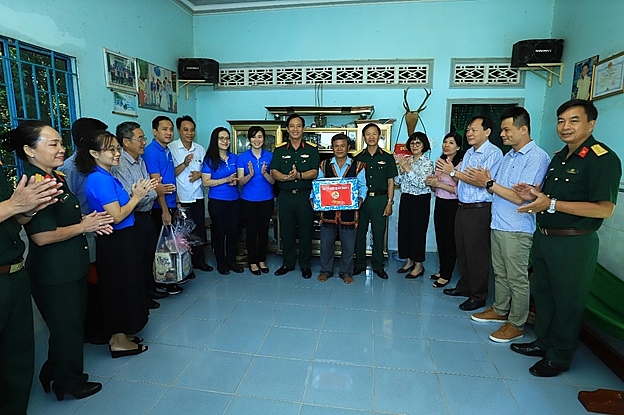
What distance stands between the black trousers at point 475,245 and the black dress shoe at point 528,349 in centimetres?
68

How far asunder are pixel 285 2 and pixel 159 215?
3.20m

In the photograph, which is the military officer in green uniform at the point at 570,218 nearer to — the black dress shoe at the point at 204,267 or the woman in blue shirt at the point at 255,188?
the woman in blue shirt at the point at 255,188

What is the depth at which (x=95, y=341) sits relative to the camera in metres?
2.43

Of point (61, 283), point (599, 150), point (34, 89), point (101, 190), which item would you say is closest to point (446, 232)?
point (599, 150)

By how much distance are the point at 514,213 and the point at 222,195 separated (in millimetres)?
2686

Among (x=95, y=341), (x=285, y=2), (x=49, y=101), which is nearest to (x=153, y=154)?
(x=49, y=101)

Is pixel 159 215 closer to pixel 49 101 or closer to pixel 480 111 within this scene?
pixel 49 101

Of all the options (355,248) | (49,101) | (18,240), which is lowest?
(355,248)

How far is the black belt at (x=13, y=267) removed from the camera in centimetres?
140

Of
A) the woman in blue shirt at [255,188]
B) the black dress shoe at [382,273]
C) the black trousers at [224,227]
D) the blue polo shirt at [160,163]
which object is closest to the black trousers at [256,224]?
the woman in blue shirt at [255,188]

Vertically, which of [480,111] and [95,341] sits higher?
[480,111]

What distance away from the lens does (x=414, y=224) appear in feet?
12.1

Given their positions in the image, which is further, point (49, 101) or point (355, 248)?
point (355, 248)

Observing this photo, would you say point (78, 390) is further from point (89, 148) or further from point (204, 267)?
point (204, 267)
